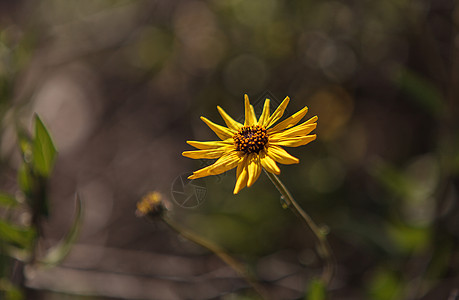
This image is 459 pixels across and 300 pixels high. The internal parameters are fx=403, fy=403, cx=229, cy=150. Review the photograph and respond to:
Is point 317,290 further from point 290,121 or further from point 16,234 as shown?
point 16,234

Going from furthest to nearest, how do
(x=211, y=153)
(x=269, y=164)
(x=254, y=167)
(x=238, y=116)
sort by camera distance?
(x=238, y=116)
(x=211, y=153)
(x=254, y=167)
(x=269, y=164)

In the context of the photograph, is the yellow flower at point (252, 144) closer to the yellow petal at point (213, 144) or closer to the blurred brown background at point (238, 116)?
the yellow petal at point (213, 144)

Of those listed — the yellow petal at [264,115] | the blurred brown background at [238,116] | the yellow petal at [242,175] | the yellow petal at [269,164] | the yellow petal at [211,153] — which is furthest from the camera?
the blurred brown background at [238,116]

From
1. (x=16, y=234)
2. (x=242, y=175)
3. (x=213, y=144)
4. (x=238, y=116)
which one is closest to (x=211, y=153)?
(x=213, y=144)

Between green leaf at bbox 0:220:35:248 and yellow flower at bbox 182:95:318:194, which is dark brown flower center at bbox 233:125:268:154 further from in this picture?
green leaf at bbox 0:220:35:248

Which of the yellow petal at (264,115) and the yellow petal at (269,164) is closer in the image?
the yellow petal at (269,164)

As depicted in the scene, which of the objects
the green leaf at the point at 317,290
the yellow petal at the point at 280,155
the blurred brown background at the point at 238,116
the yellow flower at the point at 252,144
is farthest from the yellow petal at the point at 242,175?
the green leaf at the point at 317,290

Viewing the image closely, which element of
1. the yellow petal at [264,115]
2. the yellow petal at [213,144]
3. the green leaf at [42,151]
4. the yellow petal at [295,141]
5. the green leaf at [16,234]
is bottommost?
the yellow petal at [295,141]
